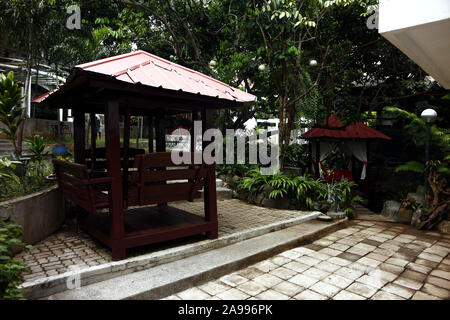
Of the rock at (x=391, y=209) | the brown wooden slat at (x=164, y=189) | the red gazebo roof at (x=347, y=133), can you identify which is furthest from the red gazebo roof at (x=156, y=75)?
the rock at (x=391, y=209)

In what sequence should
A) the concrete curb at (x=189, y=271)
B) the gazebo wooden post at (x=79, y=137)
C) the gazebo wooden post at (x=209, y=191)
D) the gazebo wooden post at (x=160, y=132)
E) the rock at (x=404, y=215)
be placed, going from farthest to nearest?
the rock at (x=404, y=215) < the gazebo wooden post at (x=160, y=132) < the gazebo wooden post at (x=79, y=137) < the gazebo wooden post at (x=209, y=191) < the concrete curb at (x=189, y=271)

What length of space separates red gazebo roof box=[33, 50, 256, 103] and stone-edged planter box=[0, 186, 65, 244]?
5.43 feet

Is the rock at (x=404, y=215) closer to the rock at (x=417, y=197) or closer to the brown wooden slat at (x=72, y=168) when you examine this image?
the rock at (x=417, y=197)

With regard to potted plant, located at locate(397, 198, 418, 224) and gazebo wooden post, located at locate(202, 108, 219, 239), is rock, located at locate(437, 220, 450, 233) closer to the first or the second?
potted plant, located at locate(397, 198, 418, 224)

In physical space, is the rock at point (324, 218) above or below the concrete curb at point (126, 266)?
below

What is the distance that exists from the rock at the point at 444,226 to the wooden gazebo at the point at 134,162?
551cm

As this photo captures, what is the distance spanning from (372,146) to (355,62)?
4.18m

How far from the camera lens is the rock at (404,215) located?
734 cm

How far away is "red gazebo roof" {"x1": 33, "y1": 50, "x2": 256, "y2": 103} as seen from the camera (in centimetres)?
332

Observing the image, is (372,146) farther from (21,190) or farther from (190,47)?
(21,190)

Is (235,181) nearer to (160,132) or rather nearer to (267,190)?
(267,190)

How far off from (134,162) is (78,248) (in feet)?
5.18

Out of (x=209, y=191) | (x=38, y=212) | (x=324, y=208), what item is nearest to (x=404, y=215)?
(x=324, y=208)

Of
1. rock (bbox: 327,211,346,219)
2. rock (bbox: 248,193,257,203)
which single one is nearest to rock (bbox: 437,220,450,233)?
rock (bbox: 327,211,346,219)
